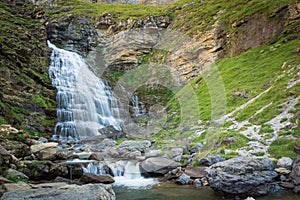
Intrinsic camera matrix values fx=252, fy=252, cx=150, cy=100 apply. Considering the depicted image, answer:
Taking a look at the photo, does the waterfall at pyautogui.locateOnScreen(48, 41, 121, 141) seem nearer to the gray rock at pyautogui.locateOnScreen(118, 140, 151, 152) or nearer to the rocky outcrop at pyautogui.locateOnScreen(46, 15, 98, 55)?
the gray rock at pyautogui.locateOnScreen(118, 140, 151, 152)

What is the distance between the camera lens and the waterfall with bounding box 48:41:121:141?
819 inches

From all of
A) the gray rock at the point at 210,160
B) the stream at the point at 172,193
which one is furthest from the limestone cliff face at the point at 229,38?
the stream at the point at 172,193

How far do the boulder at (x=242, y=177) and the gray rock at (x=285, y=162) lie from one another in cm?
34

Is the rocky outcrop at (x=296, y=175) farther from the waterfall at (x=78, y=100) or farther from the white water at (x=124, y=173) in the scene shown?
the waterfall at (x=78, y=100)

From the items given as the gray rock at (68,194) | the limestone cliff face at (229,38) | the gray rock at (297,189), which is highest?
the limestone cliff face at (229,38)

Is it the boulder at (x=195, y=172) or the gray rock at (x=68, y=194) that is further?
the boulder at (x=195, y=172)

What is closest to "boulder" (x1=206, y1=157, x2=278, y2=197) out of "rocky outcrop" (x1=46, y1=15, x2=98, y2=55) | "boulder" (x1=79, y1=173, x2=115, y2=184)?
"boulder" (x1=79, y1=173, x2=115, y2=184)

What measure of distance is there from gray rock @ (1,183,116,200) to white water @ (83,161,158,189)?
4.10m

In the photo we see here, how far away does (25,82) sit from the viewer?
21.9m

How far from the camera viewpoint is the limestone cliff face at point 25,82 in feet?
63.9

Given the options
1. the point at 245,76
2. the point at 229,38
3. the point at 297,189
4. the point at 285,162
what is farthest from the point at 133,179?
the point at 229,38

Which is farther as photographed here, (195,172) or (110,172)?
(110,172)

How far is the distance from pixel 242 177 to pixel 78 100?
18.4 metres

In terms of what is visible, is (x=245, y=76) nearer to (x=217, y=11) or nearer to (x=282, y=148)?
(x=282, y=148)
